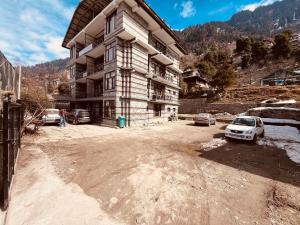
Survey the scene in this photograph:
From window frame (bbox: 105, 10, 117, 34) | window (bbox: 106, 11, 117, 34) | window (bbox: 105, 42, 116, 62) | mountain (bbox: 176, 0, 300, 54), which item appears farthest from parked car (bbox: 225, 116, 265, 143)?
mountain (bbox: 176, 0, 300, 54)

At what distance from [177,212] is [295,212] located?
2.63 meters

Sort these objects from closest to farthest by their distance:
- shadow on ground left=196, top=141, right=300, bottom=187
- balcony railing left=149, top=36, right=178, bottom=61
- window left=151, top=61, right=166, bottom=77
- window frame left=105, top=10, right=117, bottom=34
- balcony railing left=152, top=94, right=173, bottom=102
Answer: shadow on ground left=196, top=141, right=300, bottom=187 < window frame left=105, top=10, right=117, bottom=34 < balcony railing left=152, top=94, right=173, bottom=102 < balcony railing left=149, top=36, right=178, bottom=61 < window left=151, top=61, right=166, bottom=77

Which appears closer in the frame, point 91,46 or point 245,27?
point 91,46

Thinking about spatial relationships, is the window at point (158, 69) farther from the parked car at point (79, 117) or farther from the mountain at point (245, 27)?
the mountain at point (245, 27)

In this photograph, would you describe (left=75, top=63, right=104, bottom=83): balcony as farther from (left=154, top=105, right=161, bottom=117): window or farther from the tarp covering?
the tarp covering

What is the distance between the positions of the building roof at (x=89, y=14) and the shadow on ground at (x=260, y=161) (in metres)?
17.1

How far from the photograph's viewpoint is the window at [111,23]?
16283 millimetres

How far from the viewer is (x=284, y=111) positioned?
1703 centimetres

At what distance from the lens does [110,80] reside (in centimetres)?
1648

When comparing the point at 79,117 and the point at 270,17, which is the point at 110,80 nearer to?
the point at 79,117

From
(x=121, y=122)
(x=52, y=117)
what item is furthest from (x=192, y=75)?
(x=52, y=117)

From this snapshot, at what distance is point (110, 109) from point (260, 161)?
45.9 feet

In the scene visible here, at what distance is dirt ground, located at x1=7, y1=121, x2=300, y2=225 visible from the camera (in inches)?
117

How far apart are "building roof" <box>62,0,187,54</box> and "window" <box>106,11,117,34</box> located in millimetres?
2591
